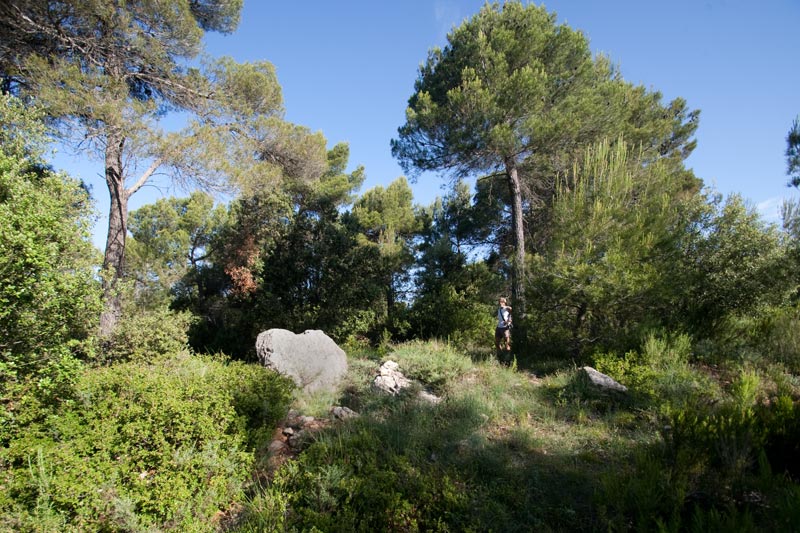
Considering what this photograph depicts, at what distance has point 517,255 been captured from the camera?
35.9 ft

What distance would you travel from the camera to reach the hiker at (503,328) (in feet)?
31.1

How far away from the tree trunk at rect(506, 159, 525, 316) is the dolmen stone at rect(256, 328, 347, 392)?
4676 millimetres

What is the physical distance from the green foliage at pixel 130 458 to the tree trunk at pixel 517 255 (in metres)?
7.32

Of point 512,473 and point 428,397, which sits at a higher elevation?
point 428,397

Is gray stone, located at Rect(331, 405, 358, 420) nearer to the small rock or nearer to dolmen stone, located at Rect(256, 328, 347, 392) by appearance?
the small rock

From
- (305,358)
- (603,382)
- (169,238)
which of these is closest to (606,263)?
(603,382)

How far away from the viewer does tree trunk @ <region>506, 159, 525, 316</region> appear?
9953 millimetres

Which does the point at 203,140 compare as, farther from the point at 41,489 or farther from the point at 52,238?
the point at 41,489

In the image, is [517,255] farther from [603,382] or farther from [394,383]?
[394,383]

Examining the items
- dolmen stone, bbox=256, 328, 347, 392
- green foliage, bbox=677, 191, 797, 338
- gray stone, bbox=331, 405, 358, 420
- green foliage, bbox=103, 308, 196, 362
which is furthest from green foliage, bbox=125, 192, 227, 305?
green foliage, bbox=677, 191, 797, 338

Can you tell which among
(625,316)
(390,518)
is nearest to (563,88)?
(625,316)

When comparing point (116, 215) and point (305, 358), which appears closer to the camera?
point (305, 358)

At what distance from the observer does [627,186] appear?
8.34 meters

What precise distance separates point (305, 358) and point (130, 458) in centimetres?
422
